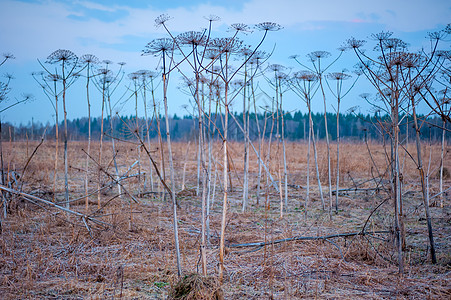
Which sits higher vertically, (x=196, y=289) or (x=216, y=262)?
(x=196, y=289)

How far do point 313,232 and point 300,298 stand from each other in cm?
274

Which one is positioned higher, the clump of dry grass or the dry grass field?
the clump of dry grass

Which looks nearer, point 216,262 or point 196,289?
point 196,289

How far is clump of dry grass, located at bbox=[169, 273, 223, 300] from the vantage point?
2764 millimetres

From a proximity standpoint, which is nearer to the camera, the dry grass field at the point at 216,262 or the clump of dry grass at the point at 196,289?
the clump of dry grass at the point at 196,289

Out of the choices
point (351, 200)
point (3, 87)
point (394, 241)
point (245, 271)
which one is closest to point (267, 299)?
point (245, 271)

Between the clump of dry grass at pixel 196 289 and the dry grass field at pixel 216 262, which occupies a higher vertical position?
the clump of dry grass at pixel 196 289

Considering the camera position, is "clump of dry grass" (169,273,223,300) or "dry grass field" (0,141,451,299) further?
"dry grass field" (0,141,451,299)

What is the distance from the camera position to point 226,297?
10.5 ft

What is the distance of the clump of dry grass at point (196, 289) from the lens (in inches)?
109

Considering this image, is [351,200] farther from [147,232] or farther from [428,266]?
[147,232]

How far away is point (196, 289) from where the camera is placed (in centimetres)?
277

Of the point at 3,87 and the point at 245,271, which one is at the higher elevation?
the point at 3,87

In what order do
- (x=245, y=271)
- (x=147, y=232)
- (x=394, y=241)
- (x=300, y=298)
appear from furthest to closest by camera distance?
(x=147, y=232) < (x=394, y=241) < (x=245, y=271) < (x=300, y=298)
